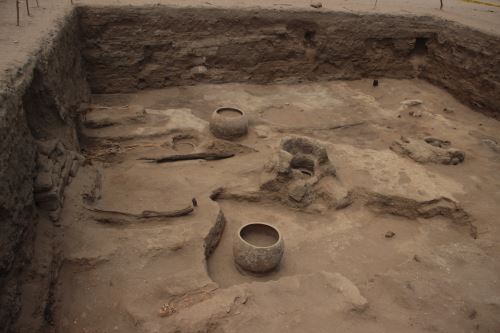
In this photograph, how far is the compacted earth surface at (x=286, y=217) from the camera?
10.4ft

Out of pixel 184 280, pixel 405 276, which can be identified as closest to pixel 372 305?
pixel 405 276

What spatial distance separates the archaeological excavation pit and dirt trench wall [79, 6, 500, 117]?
2 cm

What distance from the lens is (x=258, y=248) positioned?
3.57 meters

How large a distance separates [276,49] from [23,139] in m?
5.13

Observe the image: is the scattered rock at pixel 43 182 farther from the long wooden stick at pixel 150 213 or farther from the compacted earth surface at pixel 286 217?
the long wooden stick at pixel 150 213

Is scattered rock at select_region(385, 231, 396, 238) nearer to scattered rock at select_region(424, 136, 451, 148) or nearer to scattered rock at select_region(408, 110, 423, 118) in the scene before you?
scattered rock at select_region(424, 136, 451, 148)

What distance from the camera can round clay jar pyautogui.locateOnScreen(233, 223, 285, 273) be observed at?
3.60 m

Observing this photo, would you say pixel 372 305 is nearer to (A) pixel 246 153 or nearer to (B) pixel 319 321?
(B) pixel 319 321

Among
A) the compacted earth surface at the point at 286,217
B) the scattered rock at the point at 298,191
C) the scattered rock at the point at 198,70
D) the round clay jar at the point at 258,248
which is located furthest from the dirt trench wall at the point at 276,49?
the round clay jar at the point at 258,248

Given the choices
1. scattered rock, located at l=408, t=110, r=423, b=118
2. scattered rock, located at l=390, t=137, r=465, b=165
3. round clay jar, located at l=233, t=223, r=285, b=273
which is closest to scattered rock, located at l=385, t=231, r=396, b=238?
round clay jar, located at l=233, t=223, r=285, b=273

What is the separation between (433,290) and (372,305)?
581mm

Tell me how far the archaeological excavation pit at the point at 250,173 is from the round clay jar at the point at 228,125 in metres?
0.03

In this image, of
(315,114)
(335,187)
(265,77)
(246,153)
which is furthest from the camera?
(265,77)

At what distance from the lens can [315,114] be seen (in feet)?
21.9
